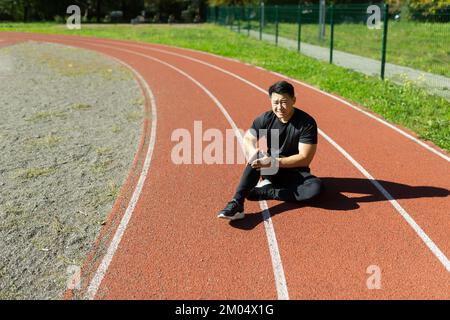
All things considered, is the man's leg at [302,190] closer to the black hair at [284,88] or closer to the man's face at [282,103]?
the man's face at [282,103]

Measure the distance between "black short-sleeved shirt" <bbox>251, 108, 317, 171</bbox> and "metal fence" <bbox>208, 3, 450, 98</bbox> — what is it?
25.0 ft

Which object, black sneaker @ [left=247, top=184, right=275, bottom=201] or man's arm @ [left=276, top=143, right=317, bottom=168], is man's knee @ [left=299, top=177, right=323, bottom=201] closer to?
man's arm @ [left=276, top=143, right=317, bottom=168]

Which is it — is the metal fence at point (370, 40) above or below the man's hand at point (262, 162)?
above

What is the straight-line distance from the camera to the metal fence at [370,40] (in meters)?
13.8

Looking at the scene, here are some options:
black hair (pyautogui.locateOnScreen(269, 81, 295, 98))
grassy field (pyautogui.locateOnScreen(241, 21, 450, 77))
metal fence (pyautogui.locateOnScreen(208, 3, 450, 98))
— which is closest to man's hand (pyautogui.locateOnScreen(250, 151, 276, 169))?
black hair (pyautogui.locateOnScreen(269, 81, 295, 98))

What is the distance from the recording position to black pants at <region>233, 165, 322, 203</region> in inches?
225

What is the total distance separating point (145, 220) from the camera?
5.66m

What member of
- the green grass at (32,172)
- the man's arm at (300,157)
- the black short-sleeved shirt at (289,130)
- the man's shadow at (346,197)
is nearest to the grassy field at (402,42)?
the man's shadow at (346,197)

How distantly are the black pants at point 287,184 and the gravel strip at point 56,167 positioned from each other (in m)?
1.76

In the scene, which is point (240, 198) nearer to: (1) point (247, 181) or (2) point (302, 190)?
(1) point (247, 181)

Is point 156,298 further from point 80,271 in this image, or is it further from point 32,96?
point 32,96

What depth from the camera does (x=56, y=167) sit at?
24.4 ft

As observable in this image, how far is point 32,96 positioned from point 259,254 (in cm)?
1031

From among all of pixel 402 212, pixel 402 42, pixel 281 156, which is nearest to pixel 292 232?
pixel 281 156
